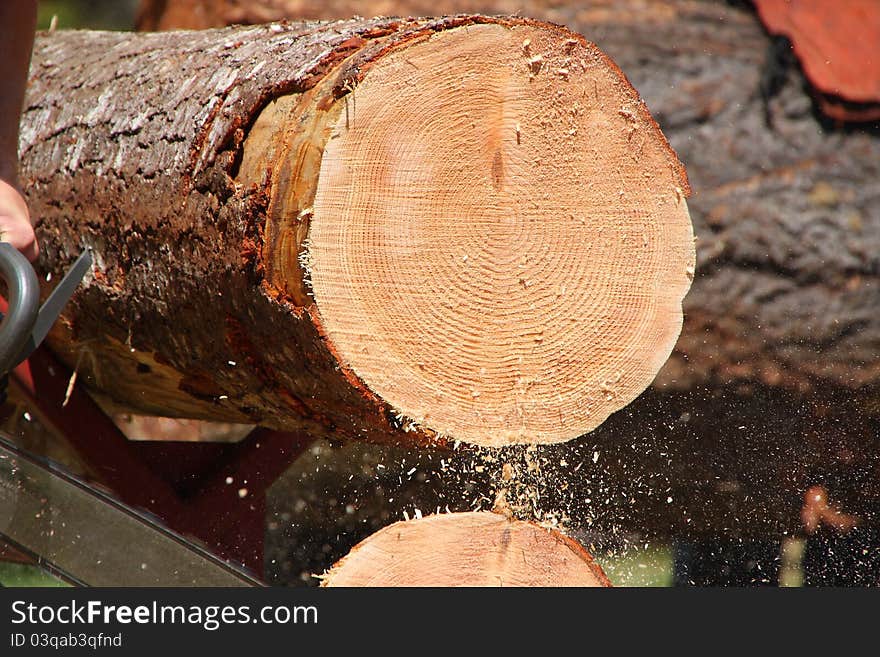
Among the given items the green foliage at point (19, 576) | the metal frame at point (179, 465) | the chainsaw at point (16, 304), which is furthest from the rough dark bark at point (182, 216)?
the green foliage at point (19, 576)

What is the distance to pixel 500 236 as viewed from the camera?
5.17ft

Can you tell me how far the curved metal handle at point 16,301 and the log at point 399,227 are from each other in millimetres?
305

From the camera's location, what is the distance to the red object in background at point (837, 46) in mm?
3092

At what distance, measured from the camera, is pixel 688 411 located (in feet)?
10.0

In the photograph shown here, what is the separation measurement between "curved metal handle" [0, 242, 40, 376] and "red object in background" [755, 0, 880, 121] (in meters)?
2.60

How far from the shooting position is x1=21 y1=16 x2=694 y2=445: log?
148 cm

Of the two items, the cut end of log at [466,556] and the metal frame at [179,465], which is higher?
the cut end of log at [466,556]

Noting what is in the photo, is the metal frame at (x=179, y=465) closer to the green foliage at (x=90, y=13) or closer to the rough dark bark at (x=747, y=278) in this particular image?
the rough dark bark at (x=747, y=278)

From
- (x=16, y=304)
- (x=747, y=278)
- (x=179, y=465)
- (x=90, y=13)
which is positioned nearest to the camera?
(x=16, y=304)

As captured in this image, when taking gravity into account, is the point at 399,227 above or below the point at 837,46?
above

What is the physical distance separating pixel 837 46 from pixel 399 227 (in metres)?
2.24

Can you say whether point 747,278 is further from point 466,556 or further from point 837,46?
point 466,556

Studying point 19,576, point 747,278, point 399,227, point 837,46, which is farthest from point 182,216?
point 19,576

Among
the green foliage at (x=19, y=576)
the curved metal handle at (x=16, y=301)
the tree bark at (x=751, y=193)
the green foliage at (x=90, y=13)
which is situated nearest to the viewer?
the curved metal handle at (x=16, y=301)
